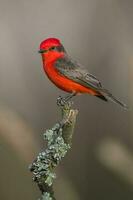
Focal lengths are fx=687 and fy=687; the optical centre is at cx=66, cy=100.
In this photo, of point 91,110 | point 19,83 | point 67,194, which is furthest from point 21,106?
point 67,194

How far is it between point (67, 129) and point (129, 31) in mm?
1420

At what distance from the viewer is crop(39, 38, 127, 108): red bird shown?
2.43 m

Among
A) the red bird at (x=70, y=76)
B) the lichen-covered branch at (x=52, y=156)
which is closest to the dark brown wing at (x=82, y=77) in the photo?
the red bird at (x=70, y=76)

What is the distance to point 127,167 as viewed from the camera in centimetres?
190

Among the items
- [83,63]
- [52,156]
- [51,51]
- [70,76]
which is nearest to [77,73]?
[70,76]

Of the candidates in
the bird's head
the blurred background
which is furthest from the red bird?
the blurred background

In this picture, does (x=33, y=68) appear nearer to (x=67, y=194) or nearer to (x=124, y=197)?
(x=124, y=197)

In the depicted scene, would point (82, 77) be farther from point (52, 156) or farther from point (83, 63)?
point (52, 156)

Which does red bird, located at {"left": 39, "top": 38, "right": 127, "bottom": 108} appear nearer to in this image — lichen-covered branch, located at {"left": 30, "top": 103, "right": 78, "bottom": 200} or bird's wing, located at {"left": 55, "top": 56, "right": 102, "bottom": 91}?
bird's wing, located at {"left": 55, "top": 56, "right": 102, "bottom": 91}

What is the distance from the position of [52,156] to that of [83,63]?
124 cm

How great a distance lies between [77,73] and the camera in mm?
2473

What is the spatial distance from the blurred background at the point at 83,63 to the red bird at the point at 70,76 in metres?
0.16

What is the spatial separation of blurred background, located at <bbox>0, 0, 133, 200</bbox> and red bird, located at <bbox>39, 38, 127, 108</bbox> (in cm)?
16

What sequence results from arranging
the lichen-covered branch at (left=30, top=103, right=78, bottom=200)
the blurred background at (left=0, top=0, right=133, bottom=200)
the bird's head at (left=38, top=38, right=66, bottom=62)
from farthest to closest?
the blurred background at (left=0, top=0, right=133, bottom=200) < the bird's head at (left=38, top=38, right=66, bottom=62) < the lichen-covered branch at (left=30, top=103, right=78, bottom=200)
